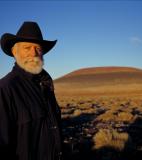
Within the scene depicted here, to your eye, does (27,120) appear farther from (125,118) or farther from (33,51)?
(125,118)

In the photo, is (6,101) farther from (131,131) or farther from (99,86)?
(99,86)

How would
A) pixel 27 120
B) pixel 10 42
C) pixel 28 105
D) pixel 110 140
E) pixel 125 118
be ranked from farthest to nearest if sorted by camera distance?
pixel 125 118
pixel 110 140
pixel 10 42
pixel 28 105
pixel 27 120

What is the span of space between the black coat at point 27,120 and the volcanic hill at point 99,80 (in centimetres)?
12155

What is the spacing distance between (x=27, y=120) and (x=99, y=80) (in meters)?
146

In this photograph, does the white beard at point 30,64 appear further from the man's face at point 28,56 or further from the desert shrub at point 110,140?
the desert shrub at point 110,140

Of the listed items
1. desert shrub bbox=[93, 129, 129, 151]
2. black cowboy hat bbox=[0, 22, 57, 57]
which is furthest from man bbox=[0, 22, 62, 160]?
desert shrub bbox=[93, 129, 129, 151]

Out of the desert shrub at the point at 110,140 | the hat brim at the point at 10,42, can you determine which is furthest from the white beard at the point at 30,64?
the desert shrub at the point at 110,140

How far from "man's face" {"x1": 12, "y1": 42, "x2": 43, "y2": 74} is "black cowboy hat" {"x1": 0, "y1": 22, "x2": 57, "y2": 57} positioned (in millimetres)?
60

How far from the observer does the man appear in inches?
179

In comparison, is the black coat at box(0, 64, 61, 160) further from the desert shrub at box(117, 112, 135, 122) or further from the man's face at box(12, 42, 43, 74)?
the desert shrub at box(117, 112, 135, 122)

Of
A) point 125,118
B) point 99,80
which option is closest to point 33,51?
point 125,118

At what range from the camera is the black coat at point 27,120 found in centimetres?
450

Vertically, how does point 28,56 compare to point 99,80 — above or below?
above

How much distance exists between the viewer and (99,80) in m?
150
